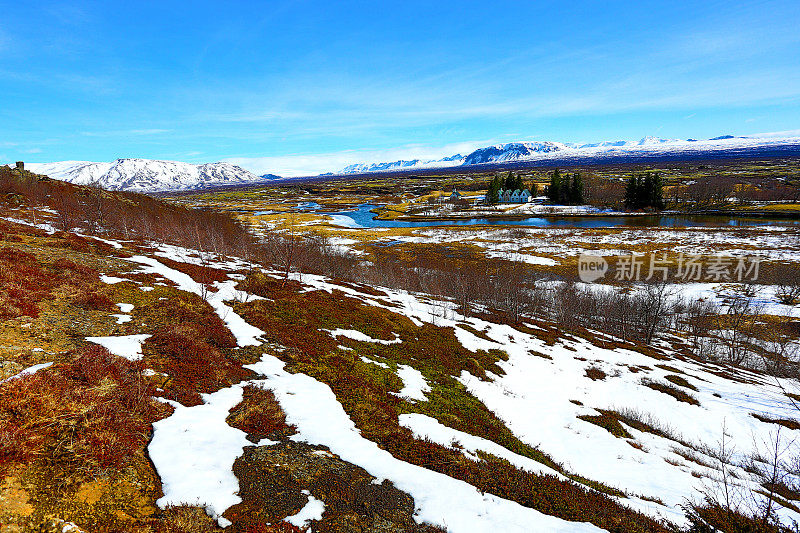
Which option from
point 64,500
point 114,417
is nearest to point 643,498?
point 64,500

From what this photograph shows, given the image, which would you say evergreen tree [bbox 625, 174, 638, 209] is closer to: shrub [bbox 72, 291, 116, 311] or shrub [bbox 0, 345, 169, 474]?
shrub [bbox 72, 291, 116, 311]

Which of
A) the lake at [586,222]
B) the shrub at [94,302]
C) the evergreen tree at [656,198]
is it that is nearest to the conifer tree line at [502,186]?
the lake at [586,222]

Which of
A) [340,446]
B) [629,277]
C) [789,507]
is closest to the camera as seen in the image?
[340,446]

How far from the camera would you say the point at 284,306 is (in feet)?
79.7

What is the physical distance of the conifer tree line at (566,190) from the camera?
155 metres

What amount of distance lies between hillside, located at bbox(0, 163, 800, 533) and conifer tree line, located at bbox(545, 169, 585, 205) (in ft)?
471

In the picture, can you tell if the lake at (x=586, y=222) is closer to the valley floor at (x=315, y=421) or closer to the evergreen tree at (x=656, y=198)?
the evergreen tree at (x=656, y=198)

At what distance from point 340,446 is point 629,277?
73925 mm

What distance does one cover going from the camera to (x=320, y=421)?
36.6 ft

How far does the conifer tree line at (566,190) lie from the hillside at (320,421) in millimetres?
143655

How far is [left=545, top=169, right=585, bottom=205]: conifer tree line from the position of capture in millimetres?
154875

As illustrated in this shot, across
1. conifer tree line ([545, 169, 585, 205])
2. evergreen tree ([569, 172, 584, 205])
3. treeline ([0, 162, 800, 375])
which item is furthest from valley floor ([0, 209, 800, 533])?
conifer tree line ([545, 169, 585, 205])

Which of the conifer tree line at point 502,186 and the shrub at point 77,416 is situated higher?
the conifer tree line at point 502,186

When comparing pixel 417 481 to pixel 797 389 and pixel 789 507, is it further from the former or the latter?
pixel 797 389
